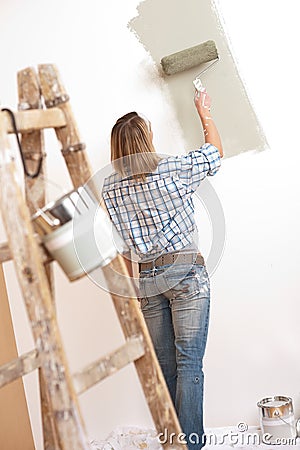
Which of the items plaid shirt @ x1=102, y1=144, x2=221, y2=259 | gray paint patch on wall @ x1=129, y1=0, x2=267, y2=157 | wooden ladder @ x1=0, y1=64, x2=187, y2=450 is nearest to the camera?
wooden ladder @ x1=0, y1=64, x2=187, y2=450

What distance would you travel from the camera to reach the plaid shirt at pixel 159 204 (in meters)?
2.18

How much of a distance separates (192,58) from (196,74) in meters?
0.08

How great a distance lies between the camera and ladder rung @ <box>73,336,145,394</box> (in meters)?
1.35

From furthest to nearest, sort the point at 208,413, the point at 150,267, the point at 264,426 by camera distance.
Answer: the point at 208,413, the point at 264,426, the point at 150,267

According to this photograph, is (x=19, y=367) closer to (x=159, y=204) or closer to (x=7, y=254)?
(x=7, y=254)

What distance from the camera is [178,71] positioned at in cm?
260

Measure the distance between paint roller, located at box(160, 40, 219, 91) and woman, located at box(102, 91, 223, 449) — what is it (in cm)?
42

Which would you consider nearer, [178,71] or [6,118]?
[6,118]

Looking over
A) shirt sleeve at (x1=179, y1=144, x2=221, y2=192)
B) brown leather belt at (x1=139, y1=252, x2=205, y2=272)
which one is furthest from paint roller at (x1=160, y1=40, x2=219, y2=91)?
brown leather belt at (x1=139, y1=252, x2=205, y2=272)

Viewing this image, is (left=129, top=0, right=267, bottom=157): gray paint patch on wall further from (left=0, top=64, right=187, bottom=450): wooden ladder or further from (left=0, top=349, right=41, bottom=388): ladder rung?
(left=0, top=349, right=41, bottom=388): ladder rung

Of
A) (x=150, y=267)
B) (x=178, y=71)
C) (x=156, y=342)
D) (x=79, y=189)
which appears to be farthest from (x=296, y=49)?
(x=79, y=189)

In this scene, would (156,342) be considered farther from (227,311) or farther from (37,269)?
(37,269)

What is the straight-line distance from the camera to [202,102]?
255 cm

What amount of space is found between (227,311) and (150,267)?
565 mm
